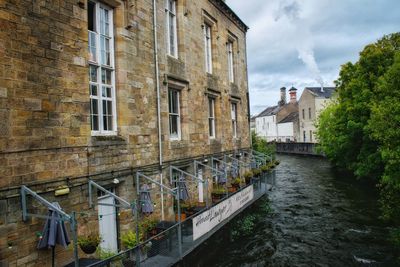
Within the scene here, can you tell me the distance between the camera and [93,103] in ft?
30.8

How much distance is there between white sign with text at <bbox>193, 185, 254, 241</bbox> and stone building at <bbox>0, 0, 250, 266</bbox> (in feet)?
5.79

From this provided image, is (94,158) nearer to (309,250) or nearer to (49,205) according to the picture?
(49,205)

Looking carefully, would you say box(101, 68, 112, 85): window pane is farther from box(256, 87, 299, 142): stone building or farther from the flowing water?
box(256, 87, 299, 142): stone building

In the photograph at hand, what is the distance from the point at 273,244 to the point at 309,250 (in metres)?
1.42

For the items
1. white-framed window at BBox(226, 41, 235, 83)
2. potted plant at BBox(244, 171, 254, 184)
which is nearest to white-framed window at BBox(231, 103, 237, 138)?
white-framed window at BBox(226, 41, 235, 83)

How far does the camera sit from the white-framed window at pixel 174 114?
13.5 metres

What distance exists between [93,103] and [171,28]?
5.84 meters

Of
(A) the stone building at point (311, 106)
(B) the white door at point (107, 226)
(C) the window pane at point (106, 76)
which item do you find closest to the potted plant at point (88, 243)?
(B) the white door at point (107, 226)

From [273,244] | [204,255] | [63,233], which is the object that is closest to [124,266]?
[63,233]

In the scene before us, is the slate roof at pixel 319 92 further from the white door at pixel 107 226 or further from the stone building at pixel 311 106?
the white door at pixel 107 226

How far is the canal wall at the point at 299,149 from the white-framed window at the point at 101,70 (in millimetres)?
40820

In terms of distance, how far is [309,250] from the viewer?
13.1m

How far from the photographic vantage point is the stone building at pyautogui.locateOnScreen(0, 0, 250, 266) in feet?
22.5

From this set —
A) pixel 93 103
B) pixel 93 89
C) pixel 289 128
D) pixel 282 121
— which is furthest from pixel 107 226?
pixel 282 121
